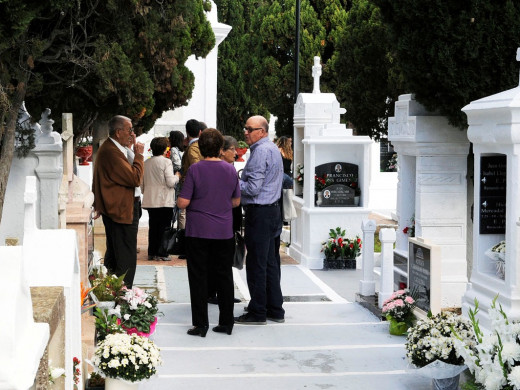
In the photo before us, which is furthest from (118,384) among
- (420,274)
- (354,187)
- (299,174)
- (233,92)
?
(233,92)

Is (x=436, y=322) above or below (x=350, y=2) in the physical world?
below

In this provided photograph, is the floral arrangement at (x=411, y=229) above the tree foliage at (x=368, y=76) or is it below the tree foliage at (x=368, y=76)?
below

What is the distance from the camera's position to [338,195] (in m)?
14.1

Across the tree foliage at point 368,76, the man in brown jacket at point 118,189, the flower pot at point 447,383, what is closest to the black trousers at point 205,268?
the man in brown jacket at point 118,189

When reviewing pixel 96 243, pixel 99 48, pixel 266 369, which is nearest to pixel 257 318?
pixel 266 369

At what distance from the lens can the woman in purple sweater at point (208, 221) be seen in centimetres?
822

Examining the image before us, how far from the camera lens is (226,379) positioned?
7020 mm

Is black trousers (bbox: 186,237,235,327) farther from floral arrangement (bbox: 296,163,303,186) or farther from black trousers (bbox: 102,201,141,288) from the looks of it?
floral arrangement (bbox: 296,163,303,186)

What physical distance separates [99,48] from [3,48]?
3.84 ft

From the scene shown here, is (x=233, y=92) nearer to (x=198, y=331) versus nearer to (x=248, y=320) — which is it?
(x=248, y=320)

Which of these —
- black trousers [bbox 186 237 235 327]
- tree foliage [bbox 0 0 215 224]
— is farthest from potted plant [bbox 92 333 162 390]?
black trousers [bbox 186 237 235 327]

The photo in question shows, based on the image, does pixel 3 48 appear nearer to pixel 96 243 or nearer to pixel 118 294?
pixel 118 294

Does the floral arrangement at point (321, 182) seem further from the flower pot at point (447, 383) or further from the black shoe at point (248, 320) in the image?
the flower pot at point (447, 383)

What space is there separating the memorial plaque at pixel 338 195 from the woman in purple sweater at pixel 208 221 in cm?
579
